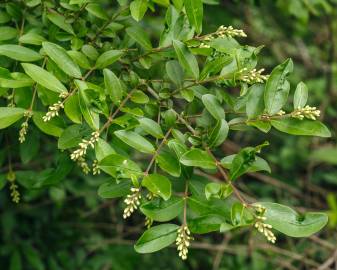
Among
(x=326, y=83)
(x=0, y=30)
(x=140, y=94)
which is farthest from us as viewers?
(x=326, y=83)

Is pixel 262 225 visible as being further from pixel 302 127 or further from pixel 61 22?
pixel 61 22

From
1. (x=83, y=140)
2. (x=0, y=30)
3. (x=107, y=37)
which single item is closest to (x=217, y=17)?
(x=107, y=37)

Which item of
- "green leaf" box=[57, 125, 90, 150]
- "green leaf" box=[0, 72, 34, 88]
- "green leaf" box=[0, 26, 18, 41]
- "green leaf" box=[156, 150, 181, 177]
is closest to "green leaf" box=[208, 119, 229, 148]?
"green leaf" box=[156, 150, 181, 177]

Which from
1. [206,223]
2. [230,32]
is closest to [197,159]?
[206,223]

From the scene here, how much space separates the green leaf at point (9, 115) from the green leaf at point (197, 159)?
48 cm

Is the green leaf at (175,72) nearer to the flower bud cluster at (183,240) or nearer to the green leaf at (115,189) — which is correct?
the green leaf at (115,189)

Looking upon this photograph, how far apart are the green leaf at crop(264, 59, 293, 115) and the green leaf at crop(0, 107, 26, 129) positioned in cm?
66

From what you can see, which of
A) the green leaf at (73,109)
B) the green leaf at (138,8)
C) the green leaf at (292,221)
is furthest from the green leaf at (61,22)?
the green leaf at (292,221)

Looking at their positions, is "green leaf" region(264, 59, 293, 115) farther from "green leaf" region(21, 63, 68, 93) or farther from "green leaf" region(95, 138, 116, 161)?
"green leaf" region(21, 63, 68, 93)

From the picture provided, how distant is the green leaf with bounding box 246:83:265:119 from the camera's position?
149cm

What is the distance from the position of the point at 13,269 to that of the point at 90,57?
1.78 m

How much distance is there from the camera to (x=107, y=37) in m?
1.82

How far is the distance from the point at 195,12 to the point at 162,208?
0.54 meters

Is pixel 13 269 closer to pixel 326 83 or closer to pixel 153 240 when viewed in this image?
Result: pixel 153 240
